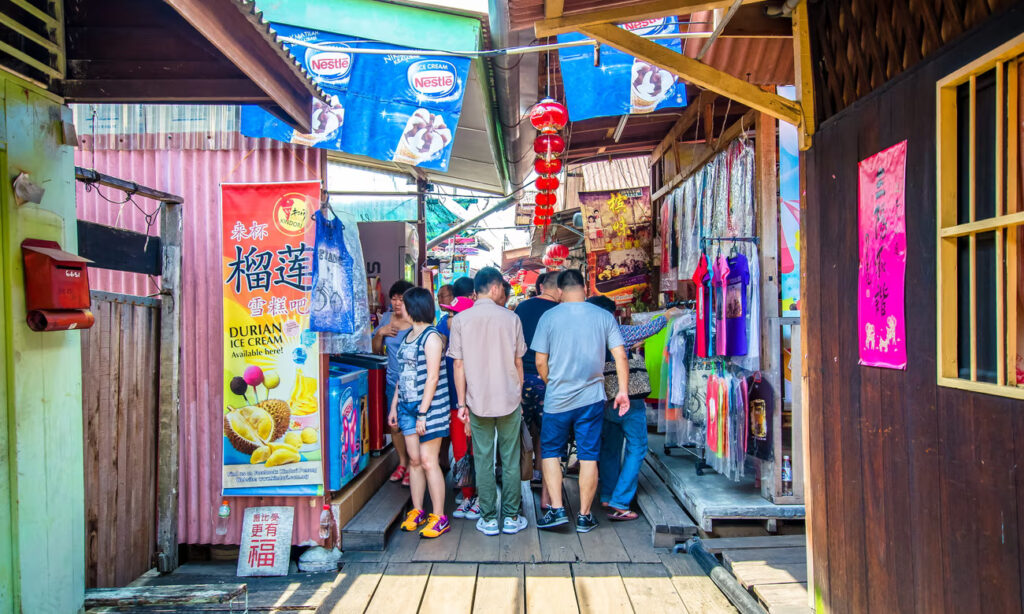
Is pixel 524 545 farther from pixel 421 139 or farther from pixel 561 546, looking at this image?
pixel 421 139

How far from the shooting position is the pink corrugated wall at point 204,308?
493cm

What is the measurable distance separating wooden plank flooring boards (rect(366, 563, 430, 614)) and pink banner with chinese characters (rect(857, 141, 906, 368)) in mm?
3098

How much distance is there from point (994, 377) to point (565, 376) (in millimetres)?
3279

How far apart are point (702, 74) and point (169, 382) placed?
4.50 m

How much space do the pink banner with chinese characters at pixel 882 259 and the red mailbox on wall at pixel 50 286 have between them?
4.01 m

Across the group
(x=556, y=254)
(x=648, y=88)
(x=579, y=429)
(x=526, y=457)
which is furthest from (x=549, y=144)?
(x=556, y=254)

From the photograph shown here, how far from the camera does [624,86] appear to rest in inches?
215

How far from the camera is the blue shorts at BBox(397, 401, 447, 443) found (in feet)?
16.9

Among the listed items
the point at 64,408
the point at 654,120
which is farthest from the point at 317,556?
the point at 654,120

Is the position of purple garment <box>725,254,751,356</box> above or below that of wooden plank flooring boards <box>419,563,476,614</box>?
above

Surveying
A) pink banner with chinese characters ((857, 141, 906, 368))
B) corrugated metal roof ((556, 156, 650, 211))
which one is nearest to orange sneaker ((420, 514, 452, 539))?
pink banner with chinese characters ((857, 141, 906, 368))

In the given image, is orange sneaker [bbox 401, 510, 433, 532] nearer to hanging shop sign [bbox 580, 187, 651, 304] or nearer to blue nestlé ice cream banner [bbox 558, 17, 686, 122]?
blue nestlé ice cream banner [bbox 558, 17, 686, 122]

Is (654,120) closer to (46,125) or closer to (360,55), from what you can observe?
(360,55)

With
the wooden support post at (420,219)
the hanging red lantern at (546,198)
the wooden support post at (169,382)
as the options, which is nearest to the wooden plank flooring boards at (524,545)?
the wooden support post at (169,382)
